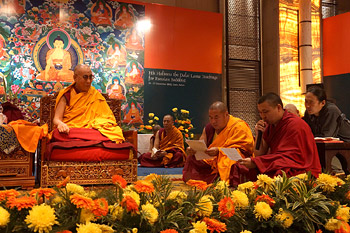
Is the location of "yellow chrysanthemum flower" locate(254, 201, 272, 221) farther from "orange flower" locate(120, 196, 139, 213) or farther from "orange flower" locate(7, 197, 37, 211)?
"orange flower" locate(7, 197, 37, 211)

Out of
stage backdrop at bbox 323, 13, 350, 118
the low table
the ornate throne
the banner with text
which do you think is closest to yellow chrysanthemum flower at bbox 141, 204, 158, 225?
the ornate throne

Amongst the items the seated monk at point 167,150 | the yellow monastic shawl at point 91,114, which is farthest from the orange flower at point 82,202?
the seated monk at point 167,150

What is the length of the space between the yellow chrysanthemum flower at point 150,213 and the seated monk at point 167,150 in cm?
513

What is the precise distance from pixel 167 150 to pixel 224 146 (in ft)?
8.98

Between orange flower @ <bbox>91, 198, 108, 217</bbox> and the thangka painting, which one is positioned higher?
the thangka painting

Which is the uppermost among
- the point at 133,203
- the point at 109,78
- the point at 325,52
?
the point at 325,52

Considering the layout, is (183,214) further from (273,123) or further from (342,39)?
(342,39)

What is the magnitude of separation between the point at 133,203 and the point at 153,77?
6.55 m

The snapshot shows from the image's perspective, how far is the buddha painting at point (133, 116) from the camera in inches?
282

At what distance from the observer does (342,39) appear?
8.25m

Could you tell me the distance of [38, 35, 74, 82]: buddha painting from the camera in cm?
665

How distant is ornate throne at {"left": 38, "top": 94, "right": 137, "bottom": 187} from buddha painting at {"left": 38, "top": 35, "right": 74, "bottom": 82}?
8.87 feet

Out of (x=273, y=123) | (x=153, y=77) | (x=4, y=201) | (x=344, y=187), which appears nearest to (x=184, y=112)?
(x=153, y=77)

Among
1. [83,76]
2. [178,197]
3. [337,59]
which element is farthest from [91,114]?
[337,59]
